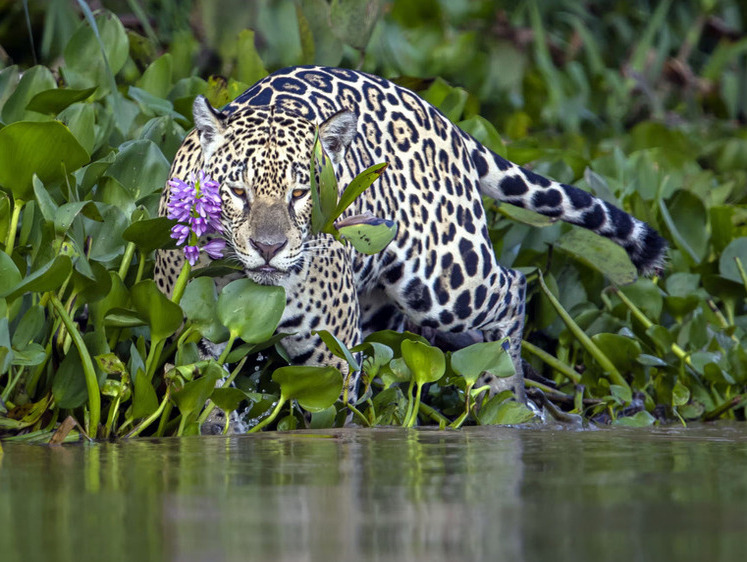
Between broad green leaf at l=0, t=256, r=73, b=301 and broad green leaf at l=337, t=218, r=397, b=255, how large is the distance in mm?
950

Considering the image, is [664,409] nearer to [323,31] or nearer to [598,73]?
[323,31]

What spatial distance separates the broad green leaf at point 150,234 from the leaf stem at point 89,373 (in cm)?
35

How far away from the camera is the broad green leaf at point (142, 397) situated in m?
3.78

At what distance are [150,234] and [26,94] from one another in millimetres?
1656

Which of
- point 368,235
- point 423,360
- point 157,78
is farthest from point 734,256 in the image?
point 157,78

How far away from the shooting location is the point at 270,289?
13.4 ft

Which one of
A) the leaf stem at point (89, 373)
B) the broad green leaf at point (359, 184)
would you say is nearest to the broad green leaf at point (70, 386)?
the leaf stem at point (89, 373)

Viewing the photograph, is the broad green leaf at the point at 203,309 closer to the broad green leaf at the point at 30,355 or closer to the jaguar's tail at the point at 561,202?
the broad green leaf at the point at 30,355

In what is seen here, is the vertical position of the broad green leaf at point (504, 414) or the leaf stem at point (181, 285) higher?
the leaf stem at point (181, 285)

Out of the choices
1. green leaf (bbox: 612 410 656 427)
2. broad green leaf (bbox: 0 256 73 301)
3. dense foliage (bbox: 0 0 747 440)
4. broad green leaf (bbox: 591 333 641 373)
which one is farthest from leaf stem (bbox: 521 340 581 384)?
broad green leaf (bbox: 0 256 73 301)

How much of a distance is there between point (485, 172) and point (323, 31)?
6.02 ft

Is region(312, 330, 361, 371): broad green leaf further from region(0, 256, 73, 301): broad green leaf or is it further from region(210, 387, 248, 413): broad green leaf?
region(0, 256, 73, 301): broad green leaf

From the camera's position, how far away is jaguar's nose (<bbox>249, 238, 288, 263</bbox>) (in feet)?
13.5

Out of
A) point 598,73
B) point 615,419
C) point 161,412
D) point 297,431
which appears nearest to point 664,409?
point 615,419
